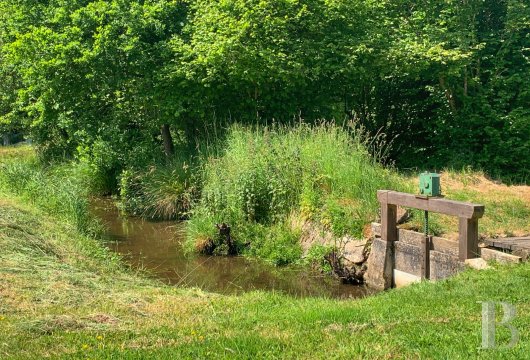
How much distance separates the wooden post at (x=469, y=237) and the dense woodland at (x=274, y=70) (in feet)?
27.7

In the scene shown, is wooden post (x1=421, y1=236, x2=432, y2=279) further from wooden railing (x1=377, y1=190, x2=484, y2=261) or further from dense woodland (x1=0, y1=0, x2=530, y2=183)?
dense woodland (x1=0, y1=0, x2=530, y2=183)

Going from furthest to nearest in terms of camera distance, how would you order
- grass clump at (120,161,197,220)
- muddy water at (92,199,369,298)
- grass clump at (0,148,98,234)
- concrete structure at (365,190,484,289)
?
grass clump at (120,161,197,220) → grass clump at (0,148,98,234) → muddy water at (92,199,369,298) → concrete structure at (365,190,484,289)

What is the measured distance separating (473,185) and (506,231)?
4.53m

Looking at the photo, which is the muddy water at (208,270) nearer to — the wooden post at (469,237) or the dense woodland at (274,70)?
the wooden post at (469,237)

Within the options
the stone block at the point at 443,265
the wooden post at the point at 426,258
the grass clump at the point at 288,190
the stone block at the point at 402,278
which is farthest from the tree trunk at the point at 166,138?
the stone block at the point at 443,265

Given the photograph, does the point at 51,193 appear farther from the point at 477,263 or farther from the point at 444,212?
the point at 477,263

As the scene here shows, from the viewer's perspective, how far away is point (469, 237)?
912 centimetres

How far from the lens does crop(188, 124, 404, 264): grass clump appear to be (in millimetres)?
12438

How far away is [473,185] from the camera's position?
604 inches

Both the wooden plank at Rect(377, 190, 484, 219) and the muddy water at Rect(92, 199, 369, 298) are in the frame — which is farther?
the muddy water at Rect(92, 199, 369, 298)

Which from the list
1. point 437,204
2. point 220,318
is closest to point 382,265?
point 437,204

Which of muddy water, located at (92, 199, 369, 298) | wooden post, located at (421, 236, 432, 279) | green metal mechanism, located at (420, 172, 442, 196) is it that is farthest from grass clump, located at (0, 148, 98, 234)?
green metal mechanism, located at (420, 172, 442, 196)

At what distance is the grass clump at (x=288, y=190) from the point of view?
40.8ft

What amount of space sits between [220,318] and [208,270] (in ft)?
17.3
